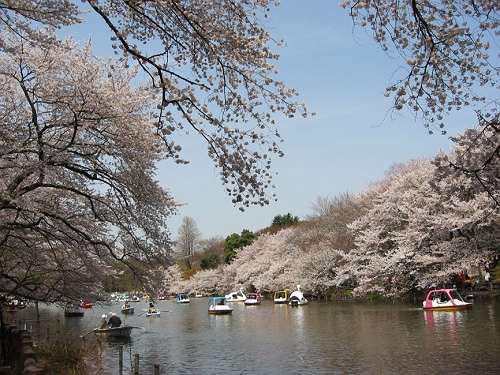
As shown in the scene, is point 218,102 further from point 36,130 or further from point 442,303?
point 442,303

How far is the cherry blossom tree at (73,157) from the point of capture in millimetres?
10328

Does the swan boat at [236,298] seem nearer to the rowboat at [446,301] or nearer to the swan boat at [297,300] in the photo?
the swan boat at [297,300]

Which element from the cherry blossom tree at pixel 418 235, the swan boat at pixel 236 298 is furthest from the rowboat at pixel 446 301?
the swan boat at pixel 236 298

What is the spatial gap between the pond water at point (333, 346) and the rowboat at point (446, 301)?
880 mm

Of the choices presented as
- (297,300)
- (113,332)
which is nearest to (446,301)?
(297,300)

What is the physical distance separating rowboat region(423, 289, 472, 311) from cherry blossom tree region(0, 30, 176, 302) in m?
20.0

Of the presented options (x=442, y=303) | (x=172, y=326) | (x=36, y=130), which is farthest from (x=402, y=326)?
(x=36, y=130)

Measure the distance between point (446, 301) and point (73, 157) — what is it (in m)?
24.0

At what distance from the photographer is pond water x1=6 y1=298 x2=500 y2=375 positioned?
555 inches

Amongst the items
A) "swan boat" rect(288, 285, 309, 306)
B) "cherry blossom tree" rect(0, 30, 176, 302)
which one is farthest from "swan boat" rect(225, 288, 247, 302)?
"cherry blossom tree" rect(0, 30, 176, 302)

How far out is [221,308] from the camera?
1551 inches

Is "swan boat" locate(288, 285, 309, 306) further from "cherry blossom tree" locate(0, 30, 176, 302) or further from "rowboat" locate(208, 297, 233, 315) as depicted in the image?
"cherry blossom tree" locate(0, 30, 176, 302)

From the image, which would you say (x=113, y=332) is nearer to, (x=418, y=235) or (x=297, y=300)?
(x=418, y=235)

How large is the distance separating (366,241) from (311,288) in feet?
38.7
